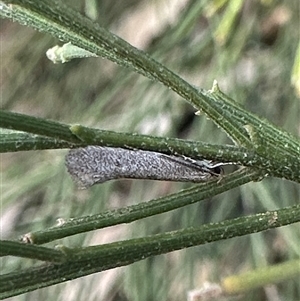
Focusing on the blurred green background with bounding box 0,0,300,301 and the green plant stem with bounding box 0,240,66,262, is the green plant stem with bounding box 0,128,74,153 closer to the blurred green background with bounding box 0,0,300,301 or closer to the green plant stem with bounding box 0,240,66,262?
the green plant stem with bounding box 0,240,66,262

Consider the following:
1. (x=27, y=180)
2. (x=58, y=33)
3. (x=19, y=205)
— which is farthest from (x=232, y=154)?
(x=19, y=205)

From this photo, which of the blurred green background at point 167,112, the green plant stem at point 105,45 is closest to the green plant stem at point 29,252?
the green plant stem at point 105,45

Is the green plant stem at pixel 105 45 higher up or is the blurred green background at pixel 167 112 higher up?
the blurred green background at pixel 167 112

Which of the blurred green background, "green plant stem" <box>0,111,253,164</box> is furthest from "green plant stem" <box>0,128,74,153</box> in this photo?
the blurred green background

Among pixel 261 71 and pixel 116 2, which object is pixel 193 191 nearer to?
pixel 261 71

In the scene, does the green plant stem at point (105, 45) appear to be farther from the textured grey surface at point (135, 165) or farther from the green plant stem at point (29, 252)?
the green plant stem at point (29, 252)
